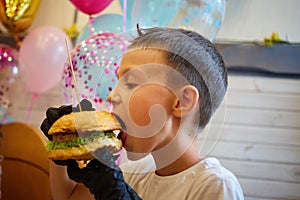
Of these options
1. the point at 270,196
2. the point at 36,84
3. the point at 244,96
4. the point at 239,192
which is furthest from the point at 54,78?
the point at 239,192

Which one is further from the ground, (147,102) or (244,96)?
(147,102)

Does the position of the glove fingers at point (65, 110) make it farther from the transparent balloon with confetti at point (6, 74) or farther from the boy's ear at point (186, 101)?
the transparent balloon with confetti at point (6, 74)

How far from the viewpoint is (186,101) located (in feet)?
2.52

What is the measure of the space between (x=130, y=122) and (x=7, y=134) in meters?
0.90

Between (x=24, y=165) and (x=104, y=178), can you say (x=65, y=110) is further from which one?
(x=24, y=165)

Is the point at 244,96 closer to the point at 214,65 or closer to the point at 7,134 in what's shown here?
the point at 7,134

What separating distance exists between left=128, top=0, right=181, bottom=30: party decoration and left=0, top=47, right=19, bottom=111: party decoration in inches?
22.8

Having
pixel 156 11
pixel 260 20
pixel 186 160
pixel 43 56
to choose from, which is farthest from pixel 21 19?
pixel 186 160

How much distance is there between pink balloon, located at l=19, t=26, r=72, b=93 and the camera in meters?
1.76

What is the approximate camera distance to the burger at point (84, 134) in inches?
27.0

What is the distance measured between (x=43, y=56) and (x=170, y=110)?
1.11 m

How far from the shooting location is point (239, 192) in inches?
31.7

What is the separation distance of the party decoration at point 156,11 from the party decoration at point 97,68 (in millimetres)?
241

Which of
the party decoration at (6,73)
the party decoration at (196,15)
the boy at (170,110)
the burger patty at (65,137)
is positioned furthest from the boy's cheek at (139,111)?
the party decoration at (6,73)
